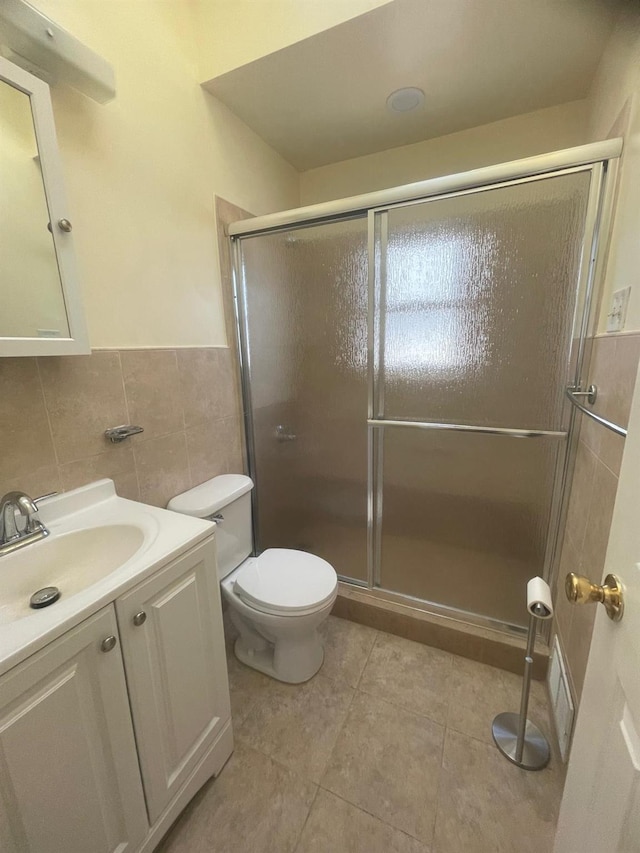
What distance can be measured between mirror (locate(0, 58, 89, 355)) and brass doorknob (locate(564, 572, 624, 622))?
1.26m

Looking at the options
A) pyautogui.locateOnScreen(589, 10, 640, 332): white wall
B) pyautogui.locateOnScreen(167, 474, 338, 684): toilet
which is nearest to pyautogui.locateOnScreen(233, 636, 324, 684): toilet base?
pyautogui.locateOnScreen(167, 474, 338, 684): toilet

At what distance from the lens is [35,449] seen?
0.98m

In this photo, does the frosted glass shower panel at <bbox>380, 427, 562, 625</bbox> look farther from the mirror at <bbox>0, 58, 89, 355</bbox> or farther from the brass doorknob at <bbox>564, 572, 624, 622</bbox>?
the mirror at <bbox>0, 58, 89, 355</bbox>

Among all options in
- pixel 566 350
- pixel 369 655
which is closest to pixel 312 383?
pixel 566 350

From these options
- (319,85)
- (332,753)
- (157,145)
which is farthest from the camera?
(319,85)

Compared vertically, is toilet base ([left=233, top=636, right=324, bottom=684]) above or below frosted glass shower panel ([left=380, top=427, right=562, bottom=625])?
below

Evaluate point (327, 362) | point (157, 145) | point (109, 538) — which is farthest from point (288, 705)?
point (157, 145)

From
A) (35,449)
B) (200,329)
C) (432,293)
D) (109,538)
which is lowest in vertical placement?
(109,538)

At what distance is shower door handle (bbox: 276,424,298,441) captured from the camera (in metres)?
1.82

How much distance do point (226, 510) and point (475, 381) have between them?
1161 millimetres

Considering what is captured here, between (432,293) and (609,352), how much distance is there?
64 cm

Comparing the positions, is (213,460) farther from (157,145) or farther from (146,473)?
(157,145)

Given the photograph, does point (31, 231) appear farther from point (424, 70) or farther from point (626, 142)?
point (626, 142)

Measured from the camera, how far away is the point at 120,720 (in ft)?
2.49
